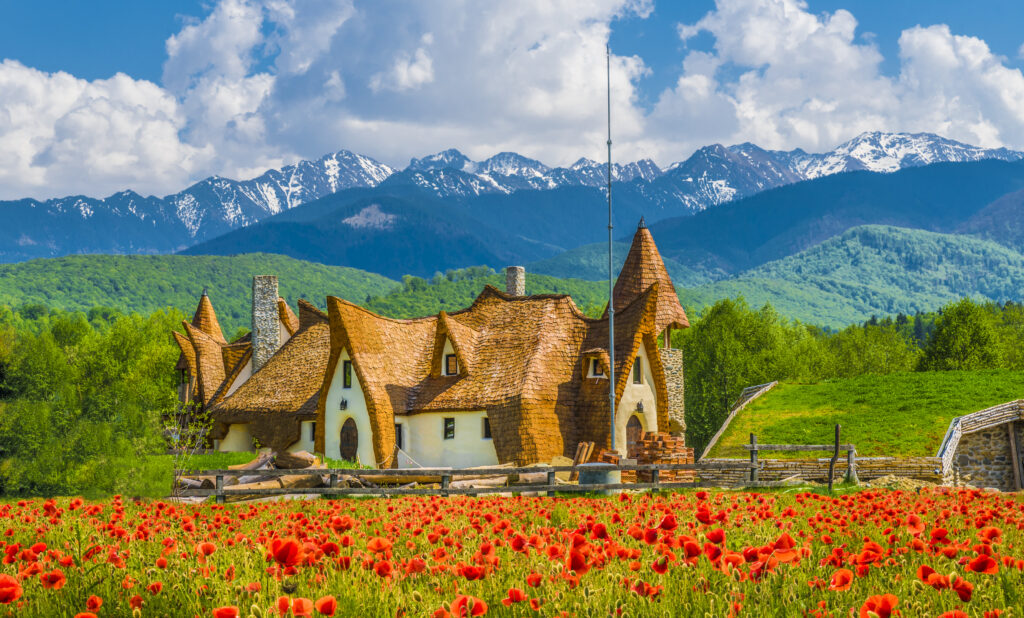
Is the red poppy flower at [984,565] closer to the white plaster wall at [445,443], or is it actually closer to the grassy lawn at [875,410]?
the grassy lawn at [875,410]

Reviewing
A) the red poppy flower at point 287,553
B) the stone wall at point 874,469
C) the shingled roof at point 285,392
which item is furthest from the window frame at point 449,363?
the red poppy flower at point 287,553

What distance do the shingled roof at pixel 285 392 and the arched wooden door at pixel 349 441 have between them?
6.00 ft

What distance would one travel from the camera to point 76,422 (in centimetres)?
6241

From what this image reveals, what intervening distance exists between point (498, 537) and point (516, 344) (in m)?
31.1

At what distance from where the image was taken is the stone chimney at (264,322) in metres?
47.4

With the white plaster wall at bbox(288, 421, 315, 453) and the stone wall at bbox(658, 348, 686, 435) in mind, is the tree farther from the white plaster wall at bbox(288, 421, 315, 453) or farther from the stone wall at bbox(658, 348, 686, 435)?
the white plaster wall at bbox(288, 421, 315, 453)

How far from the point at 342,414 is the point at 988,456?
27230mm

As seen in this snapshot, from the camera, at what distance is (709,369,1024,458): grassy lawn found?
36.5m

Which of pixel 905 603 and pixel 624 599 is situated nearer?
pixel 905 603

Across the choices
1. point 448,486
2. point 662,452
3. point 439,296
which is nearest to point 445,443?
point 662,452

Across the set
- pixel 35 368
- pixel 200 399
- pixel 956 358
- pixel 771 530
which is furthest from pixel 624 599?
pixel 35 368

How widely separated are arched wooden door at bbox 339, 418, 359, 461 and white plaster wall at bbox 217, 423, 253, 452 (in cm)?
751

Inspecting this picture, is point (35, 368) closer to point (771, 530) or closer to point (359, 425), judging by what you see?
point (359, 425)

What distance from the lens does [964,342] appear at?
6278cm
